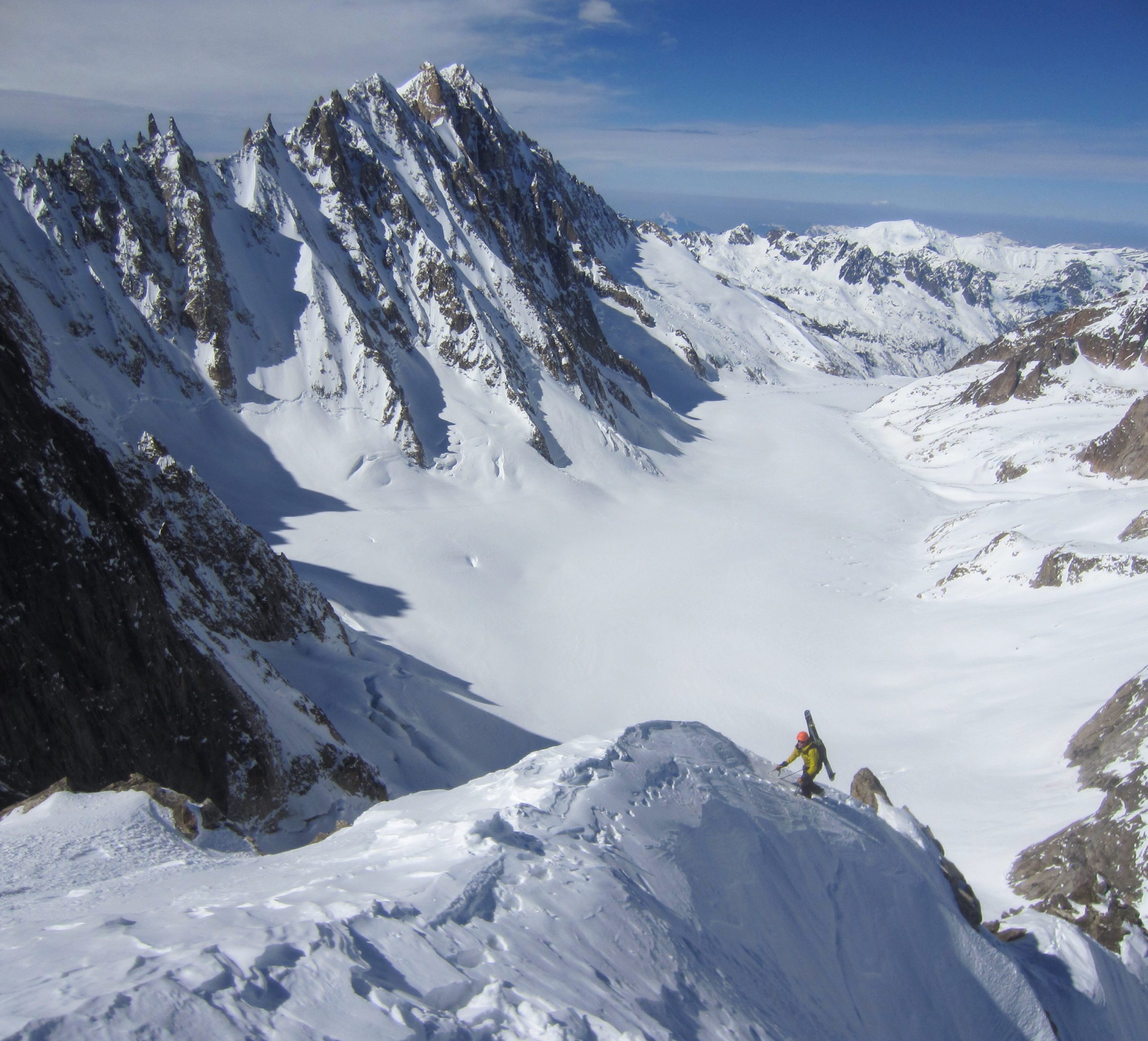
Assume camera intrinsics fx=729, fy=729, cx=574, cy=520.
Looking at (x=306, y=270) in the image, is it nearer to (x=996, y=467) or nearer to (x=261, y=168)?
(x=261, y=168)

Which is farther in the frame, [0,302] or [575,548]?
[575,548]

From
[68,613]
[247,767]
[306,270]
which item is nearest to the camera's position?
[68,613]

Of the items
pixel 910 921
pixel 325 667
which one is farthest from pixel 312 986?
pixel 325 667

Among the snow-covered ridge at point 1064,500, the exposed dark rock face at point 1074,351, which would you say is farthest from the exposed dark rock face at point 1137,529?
the exposed dark rock face at point 1074,351

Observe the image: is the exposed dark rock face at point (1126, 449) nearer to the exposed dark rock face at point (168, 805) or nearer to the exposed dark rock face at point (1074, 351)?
the exposed dark rock face at point (1074, 351)

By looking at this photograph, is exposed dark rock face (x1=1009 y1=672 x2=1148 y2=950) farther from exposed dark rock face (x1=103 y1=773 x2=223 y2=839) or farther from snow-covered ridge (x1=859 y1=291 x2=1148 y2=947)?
exposed dark rock face (x1=103 y1=773 x2=223 y2=839)

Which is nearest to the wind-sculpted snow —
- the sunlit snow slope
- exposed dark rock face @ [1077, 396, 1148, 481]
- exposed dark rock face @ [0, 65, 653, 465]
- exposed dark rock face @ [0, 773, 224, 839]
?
exposed dark rock face @ [0, 773, 224, 839]
